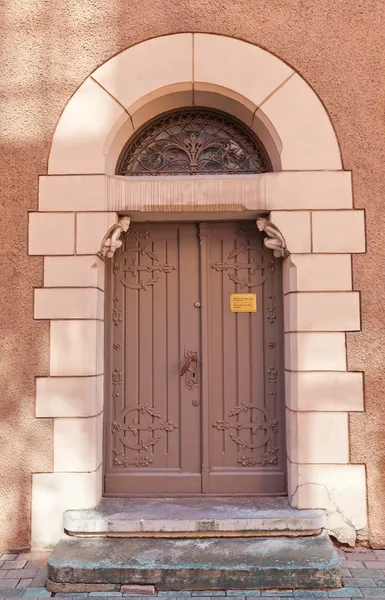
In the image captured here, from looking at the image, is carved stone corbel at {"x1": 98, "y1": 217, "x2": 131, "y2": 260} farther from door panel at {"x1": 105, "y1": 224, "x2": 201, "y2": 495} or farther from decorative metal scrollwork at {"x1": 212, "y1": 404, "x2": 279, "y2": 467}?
decorative metal scrollwork at {"x1": 212, "y1": 404, "x2": 279, "y2": 467}

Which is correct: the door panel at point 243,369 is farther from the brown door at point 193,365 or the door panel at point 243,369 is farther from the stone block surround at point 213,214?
the stone block surround at point 213,214

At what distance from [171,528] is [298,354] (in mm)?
1694

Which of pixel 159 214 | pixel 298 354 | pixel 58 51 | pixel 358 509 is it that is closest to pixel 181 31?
pixel 58 51

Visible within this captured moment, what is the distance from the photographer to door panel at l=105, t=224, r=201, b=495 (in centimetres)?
444

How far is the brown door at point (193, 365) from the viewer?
442cm

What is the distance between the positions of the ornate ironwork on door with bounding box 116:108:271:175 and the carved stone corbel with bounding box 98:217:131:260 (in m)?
0.54

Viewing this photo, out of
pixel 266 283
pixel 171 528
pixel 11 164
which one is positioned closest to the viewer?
pixel 171 528

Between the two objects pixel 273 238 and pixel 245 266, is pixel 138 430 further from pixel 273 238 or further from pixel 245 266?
pixel 273 238

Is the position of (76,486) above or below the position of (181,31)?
below

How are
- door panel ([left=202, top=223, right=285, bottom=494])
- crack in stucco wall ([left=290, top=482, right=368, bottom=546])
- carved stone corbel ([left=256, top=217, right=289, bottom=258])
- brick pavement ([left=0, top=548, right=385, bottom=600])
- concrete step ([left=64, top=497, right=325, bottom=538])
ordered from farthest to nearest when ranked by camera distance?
door panel ([left=202, top=223, right=285, bottom=494]) → carved stone corbel ([left=256, top=217, right=289, bottom=258]) → crack in stucco wall ([left=290, top=482, right=368, bottom=546]) → concrete step ([left=64, top=497, right=325, bottom=538]) → brick pavement ([left=0, top=548, right=385, bottom=600])

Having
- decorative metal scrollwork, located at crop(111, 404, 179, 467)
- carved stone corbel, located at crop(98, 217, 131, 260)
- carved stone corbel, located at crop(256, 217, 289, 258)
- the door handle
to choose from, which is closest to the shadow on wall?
carved stone corbel, located at crop(98, 217, 131, 260)

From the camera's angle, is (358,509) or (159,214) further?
(159,214)

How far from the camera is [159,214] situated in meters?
4.36

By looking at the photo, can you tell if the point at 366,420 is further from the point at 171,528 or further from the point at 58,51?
the point at 58,51
